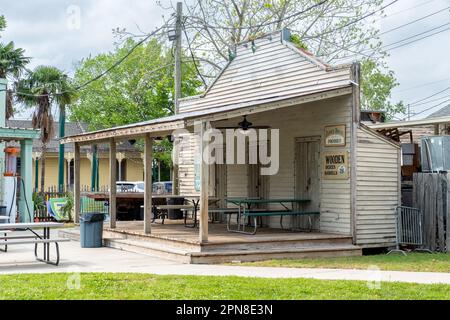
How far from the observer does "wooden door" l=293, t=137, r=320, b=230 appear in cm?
1582

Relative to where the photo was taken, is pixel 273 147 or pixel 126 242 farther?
pixel 273 147

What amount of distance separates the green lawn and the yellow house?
3561cm

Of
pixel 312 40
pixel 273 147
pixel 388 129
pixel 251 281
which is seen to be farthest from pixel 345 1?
pixel 251 281

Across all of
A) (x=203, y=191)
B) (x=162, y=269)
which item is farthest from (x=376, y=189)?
(x=162, y=269)

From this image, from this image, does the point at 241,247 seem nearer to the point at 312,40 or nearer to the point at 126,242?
the point at 126,242

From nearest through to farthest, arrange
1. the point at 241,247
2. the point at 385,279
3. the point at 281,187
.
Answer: the point at 385,279 < the point at 241,247 < the point at 281,187

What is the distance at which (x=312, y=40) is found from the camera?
99.1ft

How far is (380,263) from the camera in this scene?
12.7 metres

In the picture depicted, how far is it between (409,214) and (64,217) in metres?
13.9

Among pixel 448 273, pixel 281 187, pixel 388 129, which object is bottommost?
pixel 448 273

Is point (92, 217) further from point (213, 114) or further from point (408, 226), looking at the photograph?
point (408, 226)

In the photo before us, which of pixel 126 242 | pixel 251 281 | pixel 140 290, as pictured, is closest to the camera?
pixel 140 290

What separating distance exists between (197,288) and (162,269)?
9.57 ft
